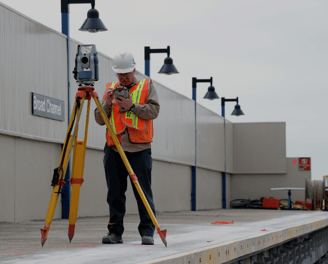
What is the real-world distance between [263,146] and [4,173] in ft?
73.4

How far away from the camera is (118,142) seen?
4473mm

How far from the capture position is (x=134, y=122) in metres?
4.80

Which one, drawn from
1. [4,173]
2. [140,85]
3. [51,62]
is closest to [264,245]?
[140,85]

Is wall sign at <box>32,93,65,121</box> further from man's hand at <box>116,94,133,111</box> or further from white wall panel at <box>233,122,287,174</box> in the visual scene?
white wall panel at <box>233,122,287,174</box>

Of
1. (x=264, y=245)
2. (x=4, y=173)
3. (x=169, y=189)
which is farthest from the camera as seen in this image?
(x=169, y=189)

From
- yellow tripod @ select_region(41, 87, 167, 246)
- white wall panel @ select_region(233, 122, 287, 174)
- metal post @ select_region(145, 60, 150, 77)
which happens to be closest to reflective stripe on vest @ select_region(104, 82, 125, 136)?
yellow tripod @ select_region(41, 87, 167, 246)

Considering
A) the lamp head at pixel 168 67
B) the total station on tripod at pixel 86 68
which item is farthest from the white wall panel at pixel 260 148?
the total station on tripod at pixel 86 68

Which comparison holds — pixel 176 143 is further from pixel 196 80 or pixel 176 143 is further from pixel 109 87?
pixel 109 87

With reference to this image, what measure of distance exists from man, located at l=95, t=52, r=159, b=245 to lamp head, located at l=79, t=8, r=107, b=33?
6.56 meters

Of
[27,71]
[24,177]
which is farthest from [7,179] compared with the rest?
[27,71]

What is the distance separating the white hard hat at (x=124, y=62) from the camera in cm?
473

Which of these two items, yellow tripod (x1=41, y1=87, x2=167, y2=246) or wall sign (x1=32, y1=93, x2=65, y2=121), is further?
wall sign (x1=32, y1=93, x2=65, y2=121)

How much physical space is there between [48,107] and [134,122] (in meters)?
7.49

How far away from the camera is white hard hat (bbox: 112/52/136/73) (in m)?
4.73
